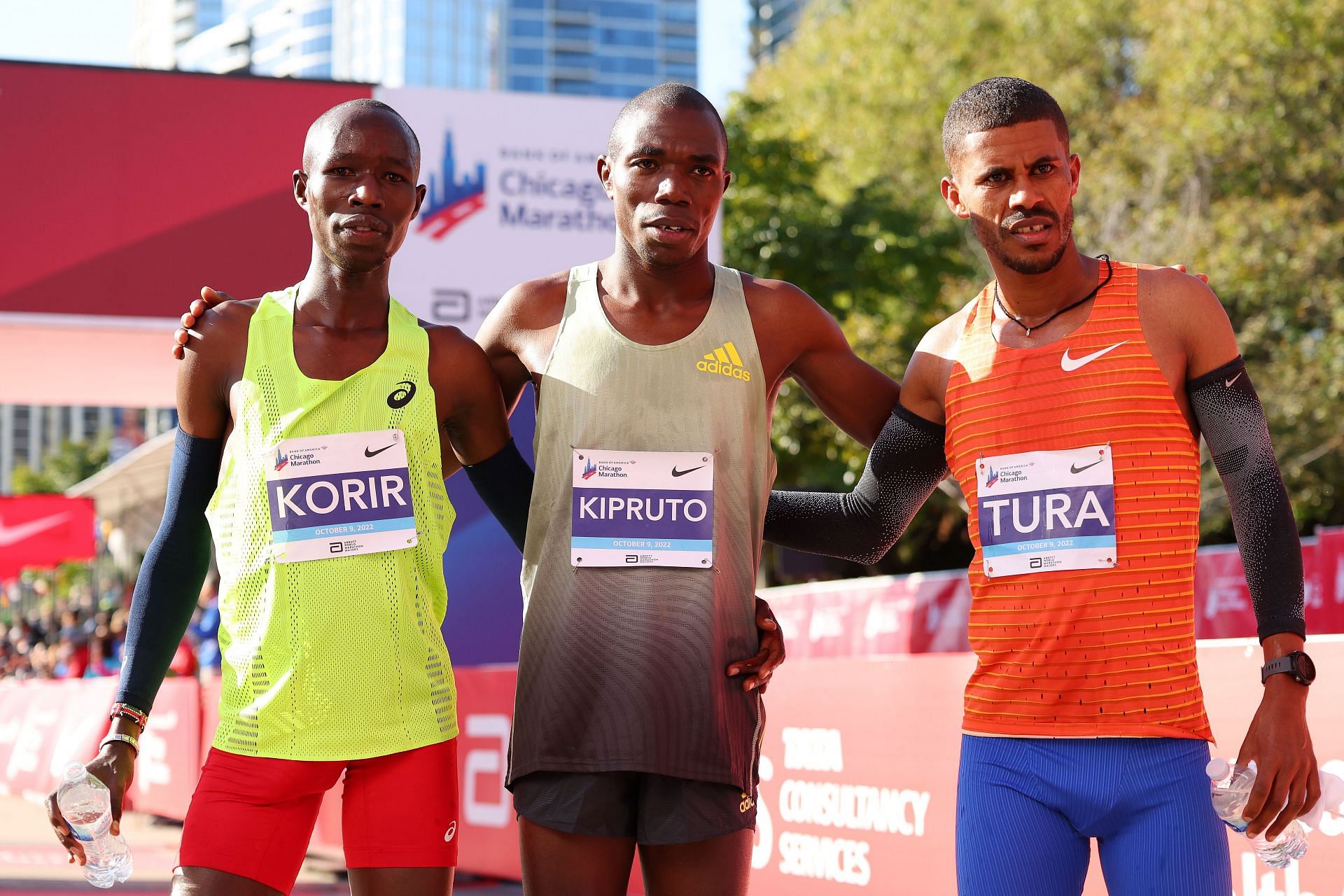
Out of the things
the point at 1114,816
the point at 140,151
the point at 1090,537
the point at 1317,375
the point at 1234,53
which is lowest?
the point at 1114,816

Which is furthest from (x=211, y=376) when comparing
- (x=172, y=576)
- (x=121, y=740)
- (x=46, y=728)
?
(x=46, y=728)

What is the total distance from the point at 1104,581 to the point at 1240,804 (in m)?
0.45

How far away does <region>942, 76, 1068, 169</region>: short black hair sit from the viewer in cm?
296

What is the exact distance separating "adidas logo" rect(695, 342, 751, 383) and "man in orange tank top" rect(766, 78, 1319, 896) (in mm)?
435

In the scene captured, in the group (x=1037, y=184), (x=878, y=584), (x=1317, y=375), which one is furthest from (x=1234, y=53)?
(x=1037, y=184)

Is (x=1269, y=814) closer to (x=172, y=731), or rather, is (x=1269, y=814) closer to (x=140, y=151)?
(x=140, y=151)

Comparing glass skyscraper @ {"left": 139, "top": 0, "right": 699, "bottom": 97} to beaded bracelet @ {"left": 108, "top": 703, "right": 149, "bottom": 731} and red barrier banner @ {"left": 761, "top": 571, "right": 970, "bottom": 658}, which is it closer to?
red barrier banner @ {"left": 761, "top": 571, "right": 970, "bottom": 658}

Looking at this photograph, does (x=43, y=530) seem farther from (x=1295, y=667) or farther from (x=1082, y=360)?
(x=1295, y=667)

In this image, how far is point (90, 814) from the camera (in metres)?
2.77

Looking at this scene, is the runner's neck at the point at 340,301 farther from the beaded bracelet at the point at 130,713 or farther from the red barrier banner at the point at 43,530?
the red barrier banner at the point at 43,530

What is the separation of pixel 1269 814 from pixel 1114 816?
278 mm

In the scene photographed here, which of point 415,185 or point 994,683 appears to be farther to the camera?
point 415,185

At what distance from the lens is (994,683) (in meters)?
2.85

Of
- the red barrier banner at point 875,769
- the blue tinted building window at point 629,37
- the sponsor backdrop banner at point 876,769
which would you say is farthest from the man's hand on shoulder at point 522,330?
the blue tinted building window at point 629,37
